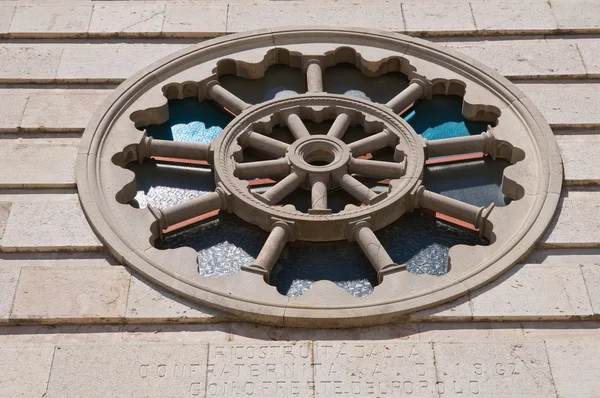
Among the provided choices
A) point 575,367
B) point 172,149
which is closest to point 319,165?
point 172,149

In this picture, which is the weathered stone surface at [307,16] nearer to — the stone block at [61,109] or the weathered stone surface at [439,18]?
the weathered stone surface at [439,18]

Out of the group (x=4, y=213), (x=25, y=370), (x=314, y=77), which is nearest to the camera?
(x=25, y=370)

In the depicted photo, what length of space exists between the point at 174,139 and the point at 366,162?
9.55ft

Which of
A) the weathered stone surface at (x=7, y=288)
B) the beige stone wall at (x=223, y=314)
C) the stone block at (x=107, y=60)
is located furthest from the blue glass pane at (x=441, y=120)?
Answer: the weathered stone surface at (x=7, y=288)

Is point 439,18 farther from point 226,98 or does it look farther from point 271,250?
point 271,250

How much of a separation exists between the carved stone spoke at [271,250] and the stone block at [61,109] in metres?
3.43

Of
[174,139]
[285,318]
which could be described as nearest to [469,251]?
[285,318]

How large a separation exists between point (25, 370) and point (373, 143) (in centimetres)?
583

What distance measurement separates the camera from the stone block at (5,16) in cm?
1934

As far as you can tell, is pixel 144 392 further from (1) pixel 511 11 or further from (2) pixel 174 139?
(1) pixel 511 11

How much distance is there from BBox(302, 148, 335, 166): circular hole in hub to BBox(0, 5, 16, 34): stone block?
5368 mm

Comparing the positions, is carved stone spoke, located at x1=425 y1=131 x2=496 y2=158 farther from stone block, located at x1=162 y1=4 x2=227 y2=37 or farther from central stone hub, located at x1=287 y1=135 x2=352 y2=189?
stone block, located at x1=162 y1=4 x2=227 y2=37

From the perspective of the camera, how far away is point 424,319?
48.6ft

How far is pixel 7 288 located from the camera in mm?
15258
